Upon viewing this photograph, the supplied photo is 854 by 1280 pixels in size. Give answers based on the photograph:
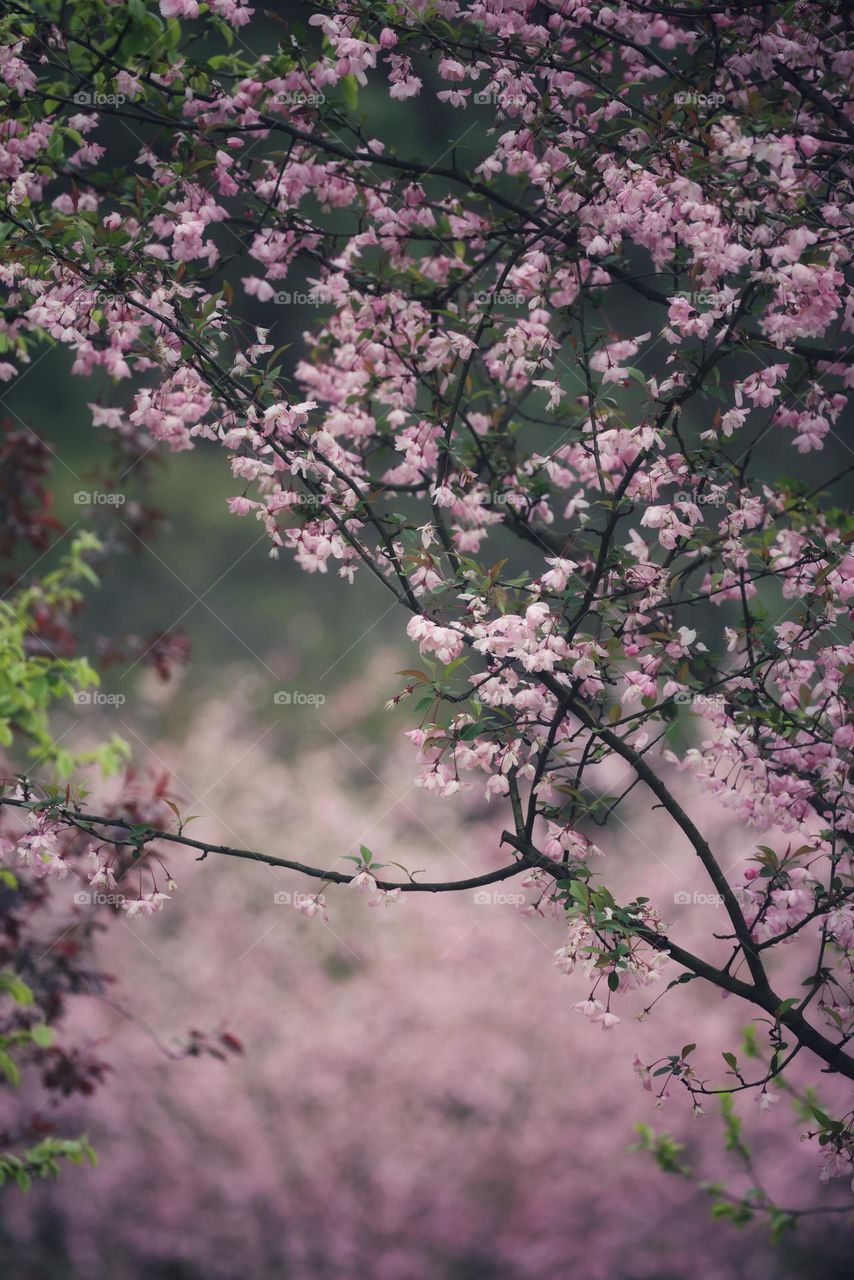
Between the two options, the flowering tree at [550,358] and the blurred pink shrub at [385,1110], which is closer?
the flowering tree at [550,358]

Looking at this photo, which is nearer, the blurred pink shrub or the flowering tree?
the flowering tree

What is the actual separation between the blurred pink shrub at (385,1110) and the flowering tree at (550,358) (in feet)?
9.36

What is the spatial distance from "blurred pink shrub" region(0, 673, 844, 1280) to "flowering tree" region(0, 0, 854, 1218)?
285cm

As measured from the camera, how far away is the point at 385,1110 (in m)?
4.73

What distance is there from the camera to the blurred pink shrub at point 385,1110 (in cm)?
449

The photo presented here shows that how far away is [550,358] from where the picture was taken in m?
2.11

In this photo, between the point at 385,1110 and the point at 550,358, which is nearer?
the point at 550,358

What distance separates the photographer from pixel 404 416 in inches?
94.5

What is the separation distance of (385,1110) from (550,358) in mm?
3522

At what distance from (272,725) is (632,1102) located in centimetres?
222

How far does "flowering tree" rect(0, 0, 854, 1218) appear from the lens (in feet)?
5.74

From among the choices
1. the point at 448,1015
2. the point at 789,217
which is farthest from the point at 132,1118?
the point at 789,217

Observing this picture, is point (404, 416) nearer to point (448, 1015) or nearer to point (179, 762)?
point (448, 1015)

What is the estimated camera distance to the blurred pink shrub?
177 inches
